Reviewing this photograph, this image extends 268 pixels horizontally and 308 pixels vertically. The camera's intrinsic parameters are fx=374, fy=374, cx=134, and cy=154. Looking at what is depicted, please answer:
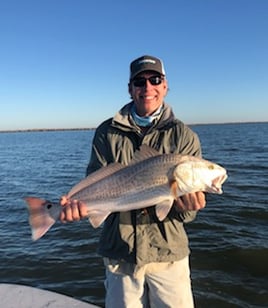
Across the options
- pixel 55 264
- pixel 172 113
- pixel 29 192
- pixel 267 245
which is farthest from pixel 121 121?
pixel 29 192

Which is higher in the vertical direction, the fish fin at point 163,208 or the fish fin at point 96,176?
the fish fin at point 96,176

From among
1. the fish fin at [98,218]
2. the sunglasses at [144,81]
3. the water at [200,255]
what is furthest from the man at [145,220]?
the water at [200,255]

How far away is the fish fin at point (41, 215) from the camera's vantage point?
4379mm

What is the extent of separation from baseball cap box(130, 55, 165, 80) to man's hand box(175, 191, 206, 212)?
158cm

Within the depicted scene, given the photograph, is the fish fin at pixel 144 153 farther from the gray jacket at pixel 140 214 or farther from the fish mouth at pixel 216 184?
the fish mouth at pixel 216 184

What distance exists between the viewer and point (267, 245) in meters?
11.9

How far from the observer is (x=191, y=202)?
425 cm

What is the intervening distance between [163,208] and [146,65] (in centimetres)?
178

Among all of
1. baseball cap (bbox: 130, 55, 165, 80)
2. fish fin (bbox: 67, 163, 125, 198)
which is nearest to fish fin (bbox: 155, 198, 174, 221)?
fish fin (bbox: 67, 163, 125, 198)

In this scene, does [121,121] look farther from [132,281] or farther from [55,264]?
[55,264]

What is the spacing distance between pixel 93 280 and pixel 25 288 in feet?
12.8

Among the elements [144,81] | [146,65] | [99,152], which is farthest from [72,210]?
[146,65]

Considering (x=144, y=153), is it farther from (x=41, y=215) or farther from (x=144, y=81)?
(x=41, y=215)

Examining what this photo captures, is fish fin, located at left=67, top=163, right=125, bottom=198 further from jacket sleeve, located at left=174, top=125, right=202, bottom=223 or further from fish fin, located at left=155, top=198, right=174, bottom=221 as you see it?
jacket sleeve, located at left=174, top=125, right=202, bottom=223
